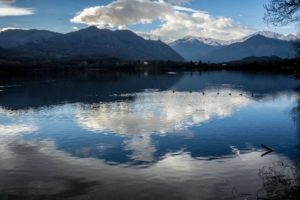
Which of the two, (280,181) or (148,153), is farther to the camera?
(148,153)

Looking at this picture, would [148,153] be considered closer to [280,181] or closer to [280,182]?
[280,181]

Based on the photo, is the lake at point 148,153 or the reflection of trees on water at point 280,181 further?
the lake at point 148,153

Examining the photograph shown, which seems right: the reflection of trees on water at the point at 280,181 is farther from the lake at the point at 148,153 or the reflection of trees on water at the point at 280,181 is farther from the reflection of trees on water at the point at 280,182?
the lake at the point at 148,153

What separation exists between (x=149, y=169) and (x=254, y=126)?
32257mm

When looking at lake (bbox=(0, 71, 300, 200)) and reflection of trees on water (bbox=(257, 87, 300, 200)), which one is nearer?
reflection of trees on water (bbox=(257, 87, 300, 200))

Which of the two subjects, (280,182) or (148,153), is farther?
(148,153)

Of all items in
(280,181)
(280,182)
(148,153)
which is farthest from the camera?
(148,153)

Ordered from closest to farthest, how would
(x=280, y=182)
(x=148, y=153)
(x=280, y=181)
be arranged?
(x=280, y=182)
(x=280, y=181)
(x=148, y=153)

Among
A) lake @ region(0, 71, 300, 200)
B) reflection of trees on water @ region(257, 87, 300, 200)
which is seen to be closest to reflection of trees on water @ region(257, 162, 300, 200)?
reflection of trees on water @ region(257, 87, 300, 200)

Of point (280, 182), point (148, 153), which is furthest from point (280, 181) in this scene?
point (148, 153)

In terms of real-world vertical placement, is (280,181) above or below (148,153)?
below

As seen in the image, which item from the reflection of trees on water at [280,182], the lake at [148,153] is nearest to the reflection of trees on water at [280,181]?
the reflection of trees on water at [280,182]

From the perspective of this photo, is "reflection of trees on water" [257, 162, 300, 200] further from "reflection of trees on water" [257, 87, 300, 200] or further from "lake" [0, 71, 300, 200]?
"lake" [0, 71, 300, 200]

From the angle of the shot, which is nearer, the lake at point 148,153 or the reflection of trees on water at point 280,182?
the reflection of trees on water at point 280,182
